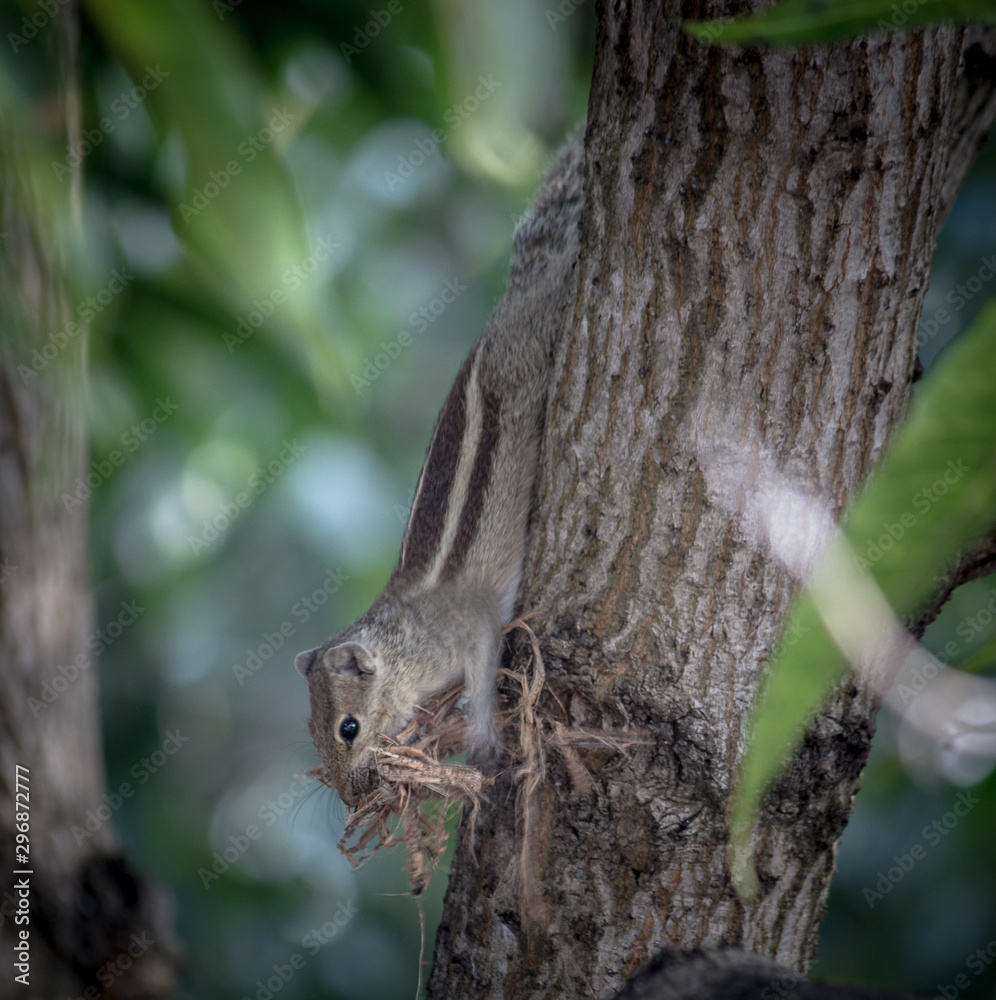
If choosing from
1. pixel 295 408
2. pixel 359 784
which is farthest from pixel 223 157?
pixel 359 784

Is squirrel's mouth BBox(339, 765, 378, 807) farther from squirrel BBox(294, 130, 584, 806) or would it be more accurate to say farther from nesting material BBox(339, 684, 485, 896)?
nesting material BBox(339, 684, 485, 896)

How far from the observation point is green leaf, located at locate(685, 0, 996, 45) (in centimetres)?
33

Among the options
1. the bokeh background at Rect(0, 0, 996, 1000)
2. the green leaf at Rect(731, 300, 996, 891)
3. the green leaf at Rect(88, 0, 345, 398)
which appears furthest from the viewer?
the bokeh background at Rect(0, 0, 996, 1000)

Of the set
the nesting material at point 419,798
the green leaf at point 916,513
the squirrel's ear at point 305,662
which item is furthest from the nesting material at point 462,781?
the green leaf at point 916,513

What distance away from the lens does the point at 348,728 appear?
182 centimetres

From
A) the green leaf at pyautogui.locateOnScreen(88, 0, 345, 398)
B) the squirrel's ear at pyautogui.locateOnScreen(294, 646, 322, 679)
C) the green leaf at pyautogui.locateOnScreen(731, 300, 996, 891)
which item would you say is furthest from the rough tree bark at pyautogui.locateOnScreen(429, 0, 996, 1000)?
the squirrel's ear at pyautogui.locateOnScreen(294, 646, 322, 679)

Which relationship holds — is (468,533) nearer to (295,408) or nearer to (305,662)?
(305,662)

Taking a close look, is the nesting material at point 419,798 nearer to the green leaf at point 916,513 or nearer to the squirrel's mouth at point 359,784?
the squirrel's mouth at point 359,784

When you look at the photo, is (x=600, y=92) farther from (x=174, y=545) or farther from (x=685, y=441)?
(x=174, y=545)

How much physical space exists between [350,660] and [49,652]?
61cm

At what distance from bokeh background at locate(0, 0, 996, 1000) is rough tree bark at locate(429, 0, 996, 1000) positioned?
20.1 inches

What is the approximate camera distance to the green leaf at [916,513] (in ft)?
0.94

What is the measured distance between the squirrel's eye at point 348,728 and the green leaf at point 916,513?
1600 mm

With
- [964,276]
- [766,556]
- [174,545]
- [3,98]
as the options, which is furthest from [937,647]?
[3,98]
